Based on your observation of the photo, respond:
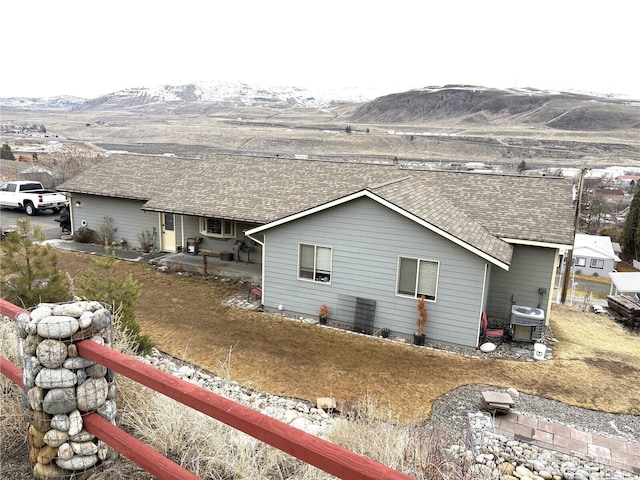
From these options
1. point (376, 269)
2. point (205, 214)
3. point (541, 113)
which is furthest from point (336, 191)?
point (541, 113)

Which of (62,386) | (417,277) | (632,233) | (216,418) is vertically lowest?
(632,233)

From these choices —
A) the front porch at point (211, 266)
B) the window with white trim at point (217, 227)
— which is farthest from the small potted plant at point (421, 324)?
the window with white trim at point (217, 227)

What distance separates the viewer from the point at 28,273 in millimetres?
9344

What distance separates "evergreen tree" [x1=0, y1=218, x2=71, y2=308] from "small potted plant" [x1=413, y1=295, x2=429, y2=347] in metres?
8.35

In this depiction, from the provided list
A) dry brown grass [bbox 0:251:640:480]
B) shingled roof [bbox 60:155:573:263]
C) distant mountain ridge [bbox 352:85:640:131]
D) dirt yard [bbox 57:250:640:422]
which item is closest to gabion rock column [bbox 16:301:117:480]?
dry brown grass [bbox 0:251:640:480]

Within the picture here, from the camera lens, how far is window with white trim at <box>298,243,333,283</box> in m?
14.3

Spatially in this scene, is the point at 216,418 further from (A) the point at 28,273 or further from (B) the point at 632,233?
(B) the point at 632,233

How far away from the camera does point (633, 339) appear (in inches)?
628

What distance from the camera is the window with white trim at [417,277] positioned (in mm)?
13070

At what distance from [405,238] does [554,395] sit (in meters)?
5.08

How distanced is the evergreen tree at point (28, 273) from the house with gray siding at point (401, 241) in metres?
6.15

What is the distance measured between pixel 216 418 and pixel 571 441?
8015 millimetres

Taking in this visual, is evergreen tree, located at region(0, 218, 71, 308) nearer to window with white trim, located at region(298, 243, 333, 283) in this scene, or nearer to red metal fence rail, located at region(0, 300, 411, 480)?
red metal fence rail, located at region(0, 300, 411, 480)

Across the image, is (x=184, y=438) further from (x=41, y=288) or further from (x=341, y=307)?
(x=341, y=307)
